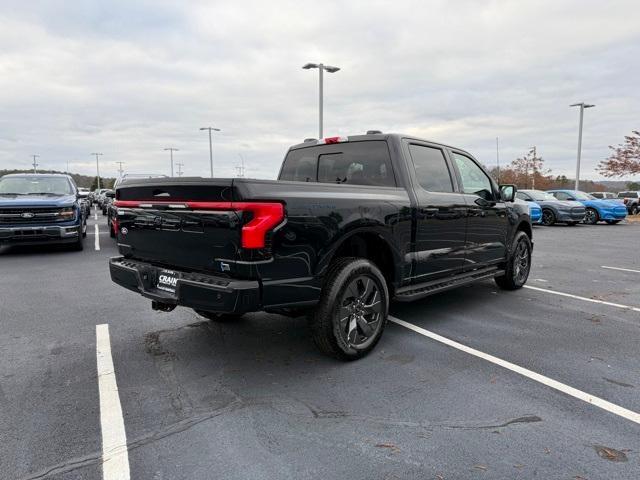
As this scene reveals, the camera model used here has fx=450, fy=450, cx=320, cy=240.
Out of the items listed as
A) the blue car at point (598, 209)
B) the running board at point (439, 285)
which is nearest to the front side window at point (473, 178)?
the running board at point (439, 285)

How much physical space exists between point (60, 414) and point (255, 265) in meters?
1.54

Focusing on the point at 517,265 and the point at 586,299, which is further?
the point at 517,265

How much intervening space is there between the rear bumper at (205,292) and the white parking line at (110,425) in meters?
0.67

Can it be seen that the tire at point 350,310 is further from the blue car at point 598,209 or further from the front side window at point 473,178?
the blue car at point 598,209

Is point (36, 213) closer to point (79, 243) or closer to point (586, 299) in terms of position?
point (79, 243)

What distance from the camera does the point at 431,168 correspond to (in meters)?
4.82

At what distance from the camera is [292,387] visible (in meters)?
3.28

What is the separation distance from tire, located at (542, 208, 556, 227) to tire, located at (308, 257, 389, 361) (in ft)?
58.4

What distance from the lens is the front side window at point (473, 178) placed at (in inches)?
210

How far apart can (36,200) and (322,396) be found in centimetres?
895

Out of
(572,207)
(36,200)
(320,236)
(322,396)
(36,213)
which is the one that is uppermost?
(36,200)

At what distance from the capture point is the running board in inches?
168

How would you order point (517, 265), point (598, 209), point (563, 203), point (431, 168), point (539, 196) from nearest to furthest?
point (431, 168) → point (517, 265) → point (563, 203) → point (539, 196) → point (598, 209)

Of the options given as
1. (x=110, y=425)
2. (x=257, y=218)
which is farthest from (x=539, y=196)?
(x=110, y=425)
